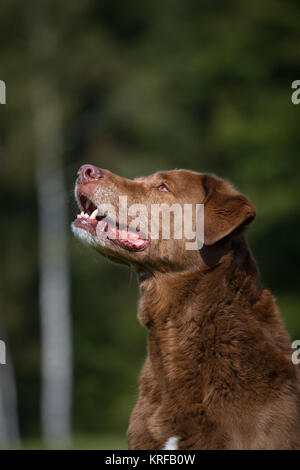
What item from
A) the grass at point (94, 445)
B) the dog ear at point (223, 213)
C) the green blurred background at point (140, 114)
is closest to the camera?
the dog ear at point (223, 213)

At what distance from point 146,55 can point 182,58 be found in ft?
3.03

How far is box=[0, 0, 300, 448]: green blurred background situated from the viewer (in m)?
16.8

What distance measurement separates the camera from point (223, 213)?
15.1 feet

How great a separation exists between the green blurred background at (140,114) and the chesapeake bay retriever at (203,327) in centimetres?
1083

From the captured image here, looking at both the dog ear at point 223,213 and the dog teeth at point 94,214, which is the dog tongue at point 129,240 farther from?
the dog ear at point 223,213

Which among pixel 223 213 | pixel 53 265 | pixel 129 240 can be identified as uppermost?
pixel 223 213

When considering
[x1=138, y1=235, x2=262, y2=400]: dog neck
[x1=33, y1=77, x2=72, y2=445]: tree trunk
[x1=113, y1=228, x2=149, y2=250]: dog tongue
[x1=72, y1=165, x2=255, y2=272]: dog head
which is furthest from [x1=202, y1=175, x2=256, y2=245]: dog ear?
[x1=33, y1=77, x2=72, y2=445]: tree trunk

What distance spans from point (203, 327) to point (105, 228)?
1047 mm

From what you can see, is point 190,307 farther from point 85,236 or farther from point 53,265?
point 53,265

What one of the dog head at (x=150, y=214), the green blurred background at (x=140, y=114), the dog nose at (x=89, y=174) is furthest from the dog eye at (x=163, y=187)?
the green blurred background at (x=140, y=114)

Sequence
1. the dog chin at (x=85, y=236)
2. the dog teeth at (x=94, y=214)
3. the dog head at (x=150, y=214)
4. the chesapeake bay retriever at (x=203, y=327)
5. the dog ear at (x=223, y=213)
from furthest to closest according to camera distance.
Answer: the dog teeth at (x=94, y=214), the dog chin at (x=85, y=236), the dog head at (x=150, y=214), the dog ear at (x=223, y=213), the chesapeake bay retriever at (x=203, y=327)

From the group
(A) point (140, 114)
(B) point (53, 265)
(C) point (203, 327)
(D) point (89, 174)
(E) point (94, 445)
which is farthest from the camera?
(B) point (53, 265)

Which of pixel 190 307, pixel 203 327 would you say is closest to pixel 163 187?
pixel 190 307

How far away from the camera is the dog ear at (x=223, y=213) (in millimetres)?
4504
